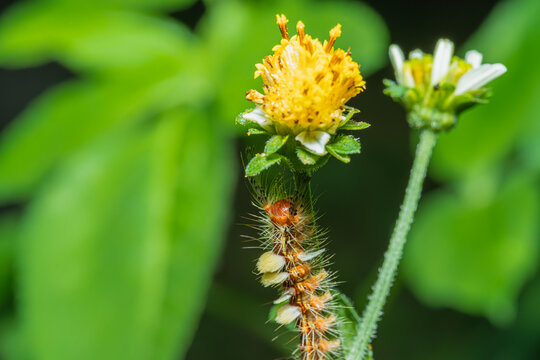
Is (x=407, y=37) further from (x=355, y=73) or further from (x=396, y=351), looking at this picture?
(x=355, y=73)

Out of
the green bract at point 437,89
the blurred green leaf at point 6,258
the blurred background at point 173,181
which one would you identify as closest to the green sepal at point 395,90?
the green bract at point 437,89

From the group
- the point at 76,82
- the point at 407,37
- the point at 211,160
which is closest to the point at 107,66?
the point at 76,82

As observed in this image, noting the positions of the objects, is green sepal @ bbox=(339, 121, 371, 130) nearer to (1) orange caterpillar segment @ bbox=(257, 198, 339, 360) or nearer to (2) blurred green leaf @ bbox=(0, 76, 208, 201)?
(1) orange caterpillar segment @ bbox=(257, 198, 339, 360)

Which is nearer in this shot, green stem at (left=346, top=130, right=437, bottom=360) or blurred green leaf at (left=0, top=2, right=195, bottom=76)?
green stem at (left=346, top=130, right=437, bottom=360)

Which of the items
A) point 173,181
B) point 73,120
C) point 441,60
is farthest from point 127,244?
point 441,60

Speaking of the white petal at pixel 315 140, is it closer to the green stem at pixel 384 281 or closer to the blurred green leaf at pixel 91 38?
the green stem at pixel 384 281

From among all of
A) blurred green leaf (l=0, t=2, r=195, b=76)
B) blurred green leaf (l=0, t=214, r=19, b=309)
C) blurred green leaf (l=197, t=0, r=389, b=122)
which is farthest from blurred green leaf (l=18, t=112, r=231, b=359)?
blurred green leaf (l=0, t=214, r=19, b=309)

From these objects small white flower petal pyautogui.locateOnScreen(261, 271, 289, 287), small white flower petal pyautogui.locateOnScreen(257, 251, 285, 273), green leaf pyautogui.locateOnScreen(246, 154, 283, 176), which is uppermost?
green leaf pyautogui.locateOnScreen(246, 154, 283, 176)
